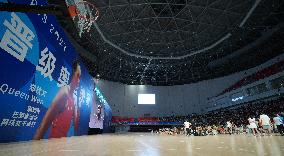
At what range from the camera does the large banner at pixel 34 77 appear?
6691mm

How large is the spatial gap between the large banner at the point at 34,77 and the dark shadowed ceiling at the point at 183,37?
1595 cm

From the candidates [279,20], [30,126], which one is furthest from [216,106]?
[30,126]

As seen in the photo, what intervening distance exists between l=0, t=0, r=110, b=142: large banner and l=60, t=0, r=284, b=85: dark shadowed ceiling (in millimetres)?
15954

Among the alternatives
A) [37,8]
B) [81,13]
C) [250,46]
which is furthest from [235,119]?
[37,8]

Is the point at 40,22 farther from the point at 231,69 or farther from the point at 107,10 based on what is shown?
the point at 231,69

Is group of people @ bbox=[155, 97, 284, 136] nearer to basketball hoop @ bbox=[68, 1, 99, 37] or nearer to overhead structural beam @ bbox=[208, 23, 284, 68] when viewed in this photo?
overhead structural beam @ bbox=[208, 23, 284, 68]

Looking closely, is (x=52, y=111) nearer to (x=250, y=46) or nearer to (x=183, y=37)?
(x=183, y=37)

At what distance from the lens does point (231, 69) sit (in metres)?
41.5

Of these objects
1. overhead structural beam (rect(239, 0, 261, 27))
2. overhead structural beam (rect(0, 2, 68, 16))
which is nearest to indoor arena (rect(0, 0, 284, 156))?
overhead structural beam (rect(0, 2, 68, 16))

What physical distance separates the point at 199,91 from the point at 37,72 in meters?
42.2

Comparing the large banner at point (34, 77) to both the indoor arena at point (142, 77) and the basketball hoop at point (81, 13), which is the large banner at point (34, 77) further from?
the basketball hoop at point (81, 13)

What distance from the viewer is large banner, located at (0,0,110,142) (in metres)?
6.69

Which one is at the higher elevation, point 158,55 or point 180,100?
point 158,55

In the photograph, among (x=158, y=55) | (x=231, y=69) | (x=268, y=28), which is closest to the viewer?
(x=268, y=28)
